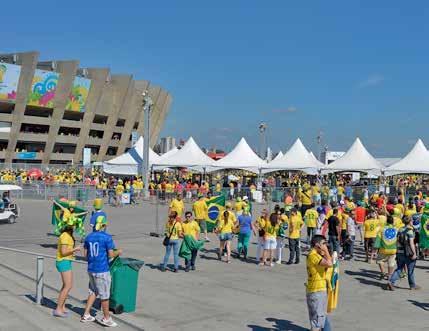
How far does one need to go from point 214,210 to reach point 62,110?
178ft

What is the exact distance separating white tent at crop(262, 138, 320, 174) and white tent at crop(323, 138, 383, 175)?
1.07 meters

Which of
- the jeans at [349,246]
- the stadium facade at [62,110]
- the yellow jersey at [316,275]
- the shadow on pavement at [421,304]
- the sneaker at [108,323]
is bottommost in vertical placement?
the sneaker at [108,323]

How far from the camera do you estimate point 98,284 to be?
7.60 m

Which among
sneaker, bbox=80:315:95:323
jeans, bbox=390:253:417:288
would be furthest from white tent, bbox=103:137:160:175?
sneaker, bbox=80:315:95:323

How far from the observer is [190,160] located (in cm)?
3528

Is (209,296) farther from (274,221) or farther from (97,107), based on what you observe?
(97,107)

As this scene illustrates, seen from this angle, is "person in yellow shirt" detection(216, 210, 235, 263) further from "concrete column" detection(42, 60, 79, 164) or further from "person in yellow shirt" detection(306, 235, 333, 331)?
"concrete column" detection(42, 60, 79, 164)

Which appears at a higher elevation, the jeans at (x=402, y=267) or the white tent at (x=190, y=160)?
the white tent at (x=190, y=160)

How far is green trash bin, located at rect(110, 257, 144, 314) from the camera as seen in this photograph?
8.19 m

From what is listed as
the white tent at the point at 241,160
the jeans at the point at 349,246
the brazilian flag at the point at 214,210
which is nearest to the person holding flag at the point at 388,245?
the jeans at the point at 349,246

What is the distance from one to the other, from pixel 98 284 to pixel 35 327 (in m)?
1.09

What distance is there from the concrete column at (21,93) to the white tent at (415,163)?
45150 millimetres

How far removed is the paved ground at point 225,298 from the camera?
26.2 ft

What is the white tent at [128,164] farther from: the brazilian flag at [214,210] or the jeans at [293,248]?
the jeans at [293,248]
